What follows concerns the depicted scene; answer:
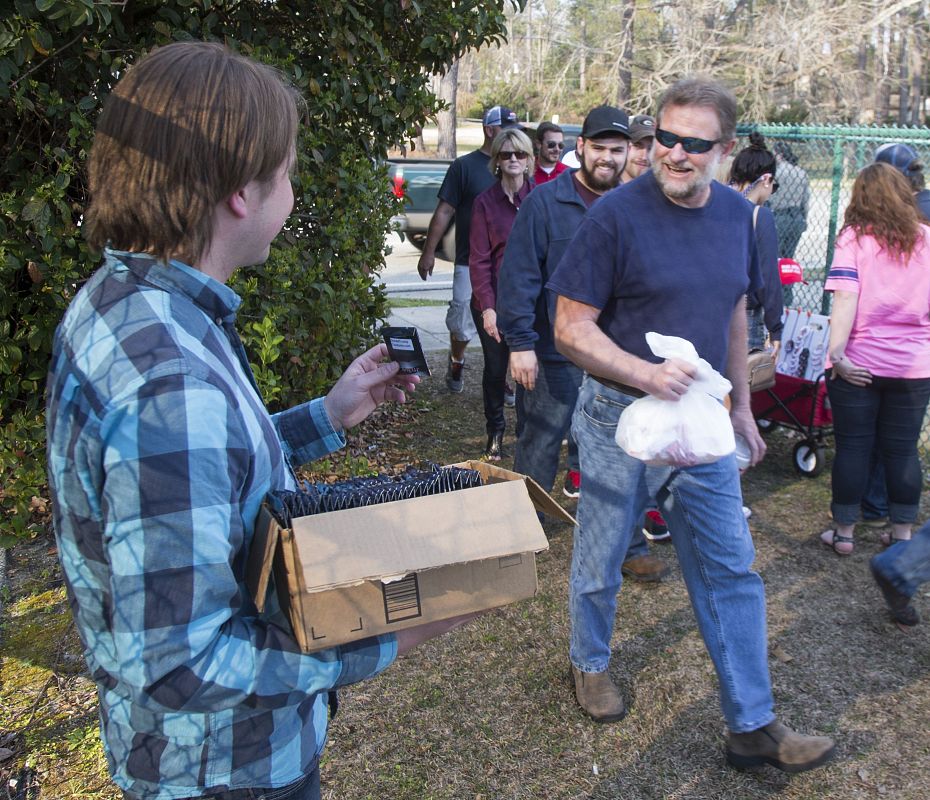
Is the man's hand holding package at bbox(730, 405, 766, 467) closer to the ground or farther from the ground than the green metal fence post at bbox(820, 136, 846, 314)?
closer to the ground

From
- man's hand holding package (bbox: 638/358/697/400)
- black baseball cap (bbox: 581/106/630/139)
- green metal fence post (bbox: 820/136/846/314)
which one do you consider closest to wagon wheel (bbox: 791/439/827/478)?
green metal fence post (bbox: 820/136/846/314)

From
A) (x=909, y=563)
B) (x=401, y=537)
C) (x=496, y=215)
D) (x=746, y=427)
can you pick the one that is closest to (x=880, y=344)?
(x=909, y=563)

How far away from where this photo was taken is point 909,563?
365 cm

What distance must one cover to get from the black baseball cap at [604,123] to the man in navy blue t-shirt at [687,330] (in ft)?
4.01

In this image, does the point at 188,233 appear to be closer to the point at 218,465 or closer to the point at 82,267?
the point at 218,465

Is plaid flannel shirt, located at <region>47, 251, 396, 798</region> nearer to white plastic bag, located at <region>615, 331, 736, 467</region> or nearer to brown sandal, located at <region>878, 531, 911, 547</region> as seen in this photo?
white plastic bag, located at <region>615, 331, 736, 467</region>

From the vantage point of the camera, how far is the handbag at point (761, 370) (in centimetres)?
532

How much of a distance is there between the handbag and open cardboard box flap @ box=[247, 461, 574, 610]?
4174mm

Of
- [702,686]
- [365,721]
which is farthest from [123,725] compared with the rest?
[702,686]

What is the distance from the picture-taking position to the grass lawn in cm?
303

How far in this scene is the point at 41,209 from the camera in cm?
395

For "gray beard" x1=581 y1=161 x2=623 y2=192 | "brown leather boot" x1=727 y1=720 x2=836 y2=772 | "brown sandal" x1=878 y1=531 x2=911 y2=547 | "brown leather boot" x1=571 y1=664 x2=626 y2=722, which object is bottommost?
"brown sandal" x1=878 y1=531 x2=911 y2=547

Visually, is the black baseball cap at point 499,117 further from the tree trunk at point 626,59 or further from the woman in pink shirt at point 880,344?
the tree trunk at point 626,59

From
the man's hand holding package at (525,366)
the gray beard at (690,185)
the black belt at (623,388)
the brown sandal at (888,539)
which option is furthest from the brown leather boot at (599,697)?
the brown sandal at (888,539)
